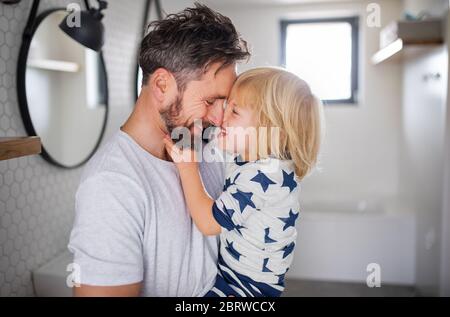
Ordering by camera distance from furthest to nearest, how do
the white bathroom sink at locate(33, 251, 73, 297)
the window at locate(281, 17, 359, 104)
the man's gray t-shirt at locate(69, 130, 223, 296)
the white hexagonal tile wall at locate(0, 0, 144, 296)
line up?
the white bathroom sink at locate(33, 251, 73, 297), the white hexagonal tile wall at locate(0, 0, 144, 296), the window at locate(281, 17, 359, 104), the man's gray t-shirt at locate(69, 130, 223, 296)

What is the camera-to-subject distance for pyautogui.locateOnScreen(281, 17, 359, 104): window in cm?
73

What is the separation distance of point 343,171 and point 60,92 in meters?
1.25

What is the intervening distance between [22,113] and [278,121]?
1.74ft

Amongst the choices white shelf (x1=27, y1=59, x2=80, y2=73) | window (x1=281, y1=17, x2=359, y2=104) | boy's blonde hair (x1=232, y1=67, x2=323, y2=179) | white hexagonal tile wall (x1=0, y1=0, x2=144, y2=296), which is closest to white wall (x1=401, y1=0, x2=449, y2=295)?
window (x1=281, y1=17, x2=359, y2=104)

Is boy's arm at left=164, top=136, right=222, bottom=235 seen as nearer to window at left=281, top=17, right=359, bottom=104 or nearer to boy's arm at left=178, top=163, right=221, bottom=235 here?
boy's arm at left=178, top=163, right=221, bottom=235

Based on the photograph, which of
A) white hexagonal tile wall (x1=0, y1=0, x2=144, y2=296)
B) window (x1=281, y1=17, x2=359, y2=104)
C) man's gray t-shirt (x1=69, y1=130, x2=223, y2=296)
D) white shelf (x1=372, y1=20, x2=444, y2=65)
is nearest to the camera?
man's gray t-shirt (x1=69, y1=130, x2=223, y2=296)

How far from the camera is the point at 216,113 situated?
69 centimetres

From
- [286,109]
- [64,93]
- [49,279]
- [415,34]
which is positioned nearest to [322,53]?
[286,109]

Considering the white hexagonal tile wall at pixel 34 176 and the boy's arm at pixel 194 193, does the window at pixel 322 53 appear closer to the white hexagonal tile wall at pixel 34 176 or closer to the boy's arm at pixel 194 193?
the boy's arm at pixel 194 193

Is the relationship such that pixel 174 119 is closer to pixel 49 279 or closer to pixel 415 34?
pixel 49 279

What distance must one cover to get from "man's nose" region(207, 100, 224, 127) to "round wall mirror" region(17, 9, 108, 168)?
0.44 metres

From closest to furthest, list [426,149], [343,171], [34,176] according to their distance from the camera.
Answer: [34,176] → [426,149] → [343,171]

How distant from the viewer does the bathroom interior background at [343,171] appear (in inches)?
34.7
